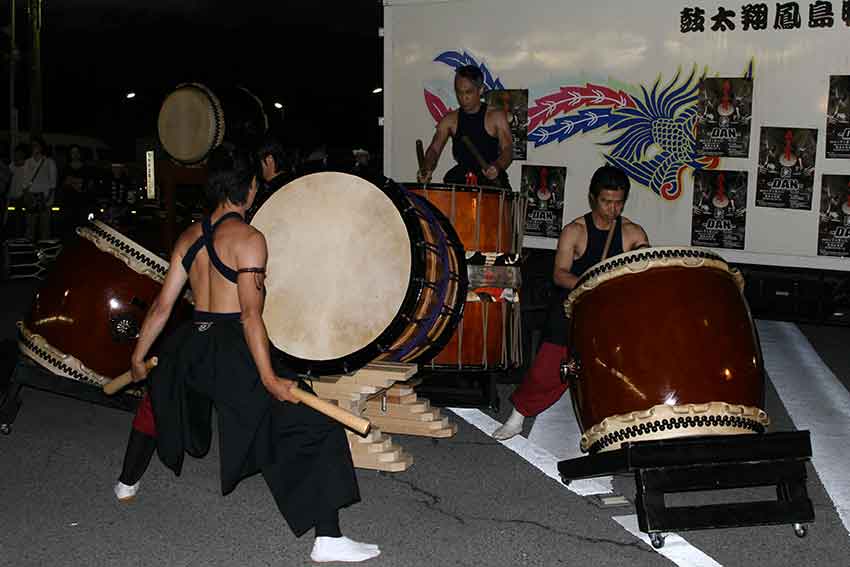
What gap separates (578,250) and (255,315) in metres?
2.32

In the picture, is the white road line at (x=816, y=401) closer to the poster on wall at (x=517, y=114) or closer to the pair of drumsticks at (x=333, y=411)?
the pair of drumsticks at (x=333, y=411)

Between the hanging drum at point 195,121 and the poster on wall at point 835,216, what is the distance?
560 cm

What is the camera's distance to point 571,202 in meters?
9.64

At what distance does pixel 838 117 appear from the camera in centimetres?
866

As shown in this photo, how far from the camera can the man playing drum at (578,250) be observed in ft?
19.5

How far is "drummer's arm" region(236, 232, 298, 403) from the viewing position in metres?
4.36

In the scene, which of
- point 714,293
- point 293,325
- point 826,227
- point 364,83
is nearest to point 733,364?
point 714,293

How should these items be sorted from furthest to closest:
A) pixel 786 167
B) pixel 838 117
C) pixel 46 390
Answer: pixel 786 167
pixel 838 117
pixel 46 390

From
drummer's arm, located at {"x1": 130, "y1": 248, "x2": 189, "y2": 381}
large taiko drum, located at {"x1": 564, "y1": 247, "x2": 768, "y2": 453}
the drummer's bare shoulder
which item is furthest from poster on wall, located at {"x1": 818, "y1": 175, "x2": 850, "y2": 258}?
drummer's arm, located at {"x1": 130, "y1": 248, "x2": 189, "y2": 381}

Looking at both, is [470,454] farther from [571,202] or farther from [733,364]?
[571,202]

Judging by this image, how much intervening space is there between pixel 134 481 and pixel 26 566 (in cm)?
87

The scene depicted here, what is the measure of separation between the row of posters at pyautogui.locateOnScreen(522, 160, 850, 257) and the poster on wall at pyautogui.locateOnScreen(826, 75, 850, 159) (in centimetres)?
23

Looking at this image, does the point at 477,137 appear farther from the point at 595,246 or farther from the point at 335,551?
the point at 335,551

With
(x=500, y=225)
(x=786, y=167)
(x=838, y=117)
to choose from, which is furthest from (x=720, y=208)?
(x=500, y=225)
